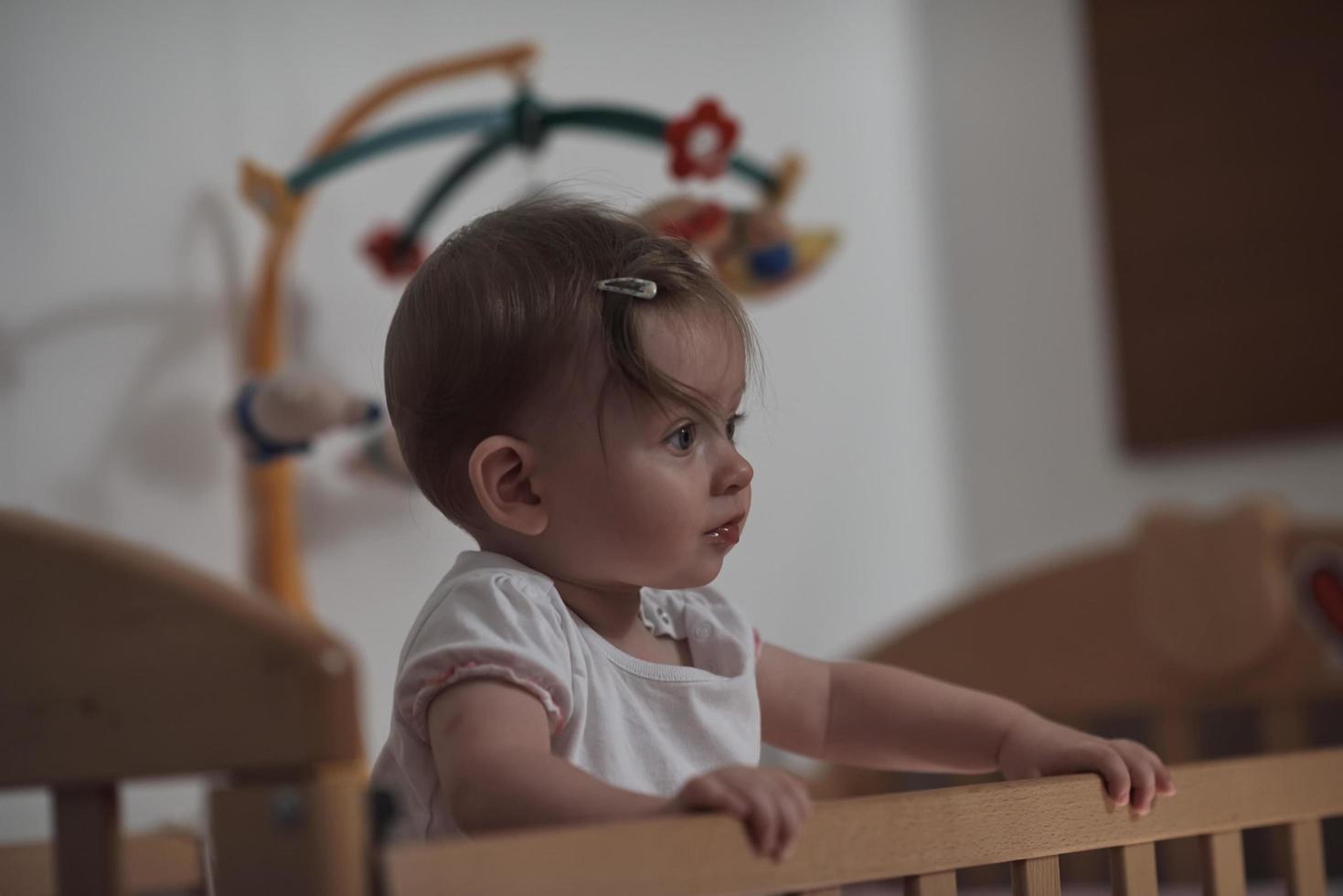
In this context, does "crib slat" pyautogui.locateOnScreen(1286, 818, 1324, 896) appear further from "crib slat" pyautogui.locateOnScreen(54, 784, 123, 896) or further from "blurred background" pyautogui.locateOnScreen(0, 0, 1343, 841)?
"crib slat" pyautogui.locateOnScreen(54, 784, 123, 896)

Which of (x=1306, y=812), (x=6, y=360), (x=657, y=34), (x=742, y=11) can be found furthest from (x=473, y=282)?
(x=742, y=11)

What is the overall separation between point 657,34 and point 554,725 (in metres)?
1.20

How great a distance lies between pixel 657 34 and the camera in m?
1.65

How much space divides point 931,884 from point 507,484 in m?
0.24

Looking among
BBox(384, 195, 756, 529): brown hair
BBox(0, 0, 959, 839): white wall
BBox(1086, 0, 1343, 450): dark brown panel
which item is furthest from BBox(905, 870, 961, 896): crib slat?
BBox(1086, 0, 1343, 450): dark brown panel

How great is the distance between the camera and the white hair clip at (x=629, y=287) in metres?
0.63

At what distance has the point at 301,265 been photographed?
1.26m

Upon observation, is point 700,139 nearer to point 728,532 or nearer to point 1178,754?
point 728,532

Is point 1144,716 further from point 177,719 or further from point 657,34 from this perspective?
point 177,719

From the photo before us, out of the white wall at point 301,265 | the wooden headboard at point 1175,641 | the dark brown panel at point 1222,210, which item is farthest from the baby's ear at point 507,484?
the dark brown panel at point 1222,210

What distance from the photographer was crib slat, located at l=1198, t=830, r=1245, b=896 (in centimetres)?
67

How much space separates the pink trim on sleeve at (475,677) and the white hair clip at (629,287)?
0.54 feet

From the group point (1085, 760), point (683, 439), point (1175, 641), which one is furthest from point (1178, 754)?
point (683, 439)

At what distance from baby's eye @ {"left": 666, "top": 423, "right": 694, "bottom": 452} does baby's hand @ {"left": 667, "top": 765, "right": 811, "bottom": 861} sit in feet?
0.57
